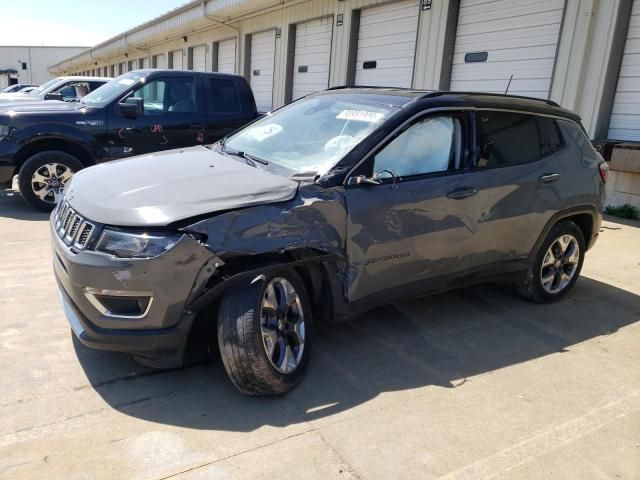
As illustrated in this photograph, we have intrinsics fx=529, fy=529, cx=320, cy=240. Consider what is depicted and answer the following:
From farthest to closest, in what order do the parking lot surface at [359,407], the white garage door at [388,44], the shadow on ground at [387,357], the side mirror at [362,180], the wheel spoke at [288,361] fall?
the white garage door at [388,44] → the side mirror at [362,180] → the wheel spoke at [288,361] → the shadow on ground at [387,357] → the parking lot surface at [359,407]

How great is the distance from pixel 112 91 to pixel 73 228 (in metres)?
5.14

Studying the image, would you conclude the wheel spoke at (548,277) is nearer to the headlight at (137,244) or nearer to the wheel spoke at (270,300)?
the wheel spoke at (270,300)

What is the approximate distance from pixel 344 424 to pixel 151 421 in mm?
995

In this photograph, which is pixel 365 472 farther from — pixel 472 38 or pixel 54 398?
pixel 472 38

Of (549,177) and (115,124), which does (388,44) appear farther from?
(549,177)

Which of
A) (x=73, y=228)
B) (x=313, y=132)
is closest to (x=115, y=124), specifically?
(x=313, y=132)

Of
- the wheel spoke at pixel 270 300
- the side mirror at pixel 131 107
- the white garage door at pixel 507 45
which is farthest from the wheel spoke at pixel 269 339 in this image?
the white garage door at pixel 507 45

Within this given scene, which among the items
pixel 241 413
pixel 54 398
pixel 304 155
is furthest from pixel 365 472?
pixel 304 155

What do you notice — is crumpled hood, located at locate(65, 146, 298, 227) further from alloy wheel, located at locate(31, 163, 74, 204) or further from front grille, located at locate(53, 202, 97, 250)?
alloy wheel, located at locate(31, 163, 74, 204)

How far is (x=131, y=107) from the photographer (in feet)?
21.5

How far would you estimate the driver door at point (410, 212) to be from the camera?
327 cm

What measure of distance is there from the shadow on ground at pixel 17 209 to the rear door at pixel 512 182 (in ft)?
18.0

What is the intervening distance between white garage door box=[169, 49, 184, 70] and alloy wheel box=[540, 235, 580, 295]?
22.7m

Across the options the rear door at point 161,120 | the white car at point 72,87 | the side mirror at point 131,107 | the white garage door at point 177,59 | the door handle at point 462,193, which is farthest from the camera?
the white garage door at point 177,59
